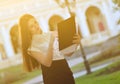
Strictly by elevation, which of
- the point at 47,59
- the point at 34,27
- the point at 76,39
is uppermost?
the point at 34,27

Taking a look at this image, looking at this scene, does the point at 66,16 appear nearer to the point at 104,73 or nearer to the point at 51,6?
the point at 51,6

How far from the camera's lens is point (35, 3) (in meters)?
2.90

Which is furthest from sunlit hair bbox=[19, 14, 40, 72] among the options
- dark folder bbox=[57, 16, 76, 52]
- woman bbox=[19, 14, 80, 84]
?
dark folder bbox=[57, 16, 76, 52]

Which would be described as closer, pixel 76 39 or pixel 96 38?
pixel 76 39

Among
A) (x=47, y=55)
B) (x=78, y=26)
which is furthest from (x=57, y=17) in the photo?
(x=47, y=55)

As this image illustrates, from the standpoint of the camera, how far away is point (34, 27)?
9.20 feet

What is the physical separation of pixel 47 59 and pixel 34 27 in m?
0.27

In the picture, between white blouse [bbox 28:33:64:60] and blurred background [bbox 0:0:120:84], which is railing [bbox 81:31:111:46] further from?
white blouse [bbox 28:33:64:60]

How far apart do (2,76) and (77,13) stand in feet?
2.53

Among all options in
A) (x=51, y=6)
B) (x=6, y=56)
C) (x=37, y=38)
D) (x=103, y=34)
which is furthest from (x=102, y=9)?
(x=6, y=56)

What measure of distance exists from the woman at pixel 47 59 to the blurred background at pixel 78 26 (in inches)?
1.9

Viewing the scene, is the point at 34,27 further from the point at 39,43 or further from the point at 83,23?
the point at 83,23

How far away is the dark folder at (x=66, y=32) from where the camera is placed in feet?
8.96

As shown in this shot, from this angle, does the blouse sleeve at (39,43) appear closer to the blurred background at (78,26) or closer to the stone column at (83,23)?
the blurred background at (78,26)
